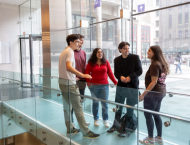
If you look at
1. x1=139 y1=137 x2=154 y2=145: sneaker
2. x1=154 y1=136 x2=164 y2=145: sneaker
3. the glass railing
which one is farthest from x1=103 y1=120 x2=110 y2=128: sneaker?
x1=154 y1=136 x2=164 y2=145: sneaker

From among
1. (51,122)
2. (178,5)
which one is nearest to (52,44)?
(51,122)

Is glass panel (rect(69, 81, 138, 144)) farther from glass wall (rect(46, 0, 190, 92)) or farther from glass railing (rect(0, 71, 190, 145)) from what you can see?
glass wall (rect(46, 0, 190, 92))

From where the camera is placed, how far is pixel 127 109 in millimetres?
2404

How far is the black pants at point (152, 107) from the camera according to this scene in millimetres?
2133

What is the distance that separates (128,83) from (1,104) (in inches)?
205

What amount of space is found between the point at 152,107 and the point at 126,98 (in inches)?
14.3

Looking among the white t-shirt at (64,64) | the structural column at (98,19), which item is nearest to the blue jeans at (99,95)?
the white t-shirt at (64,64)

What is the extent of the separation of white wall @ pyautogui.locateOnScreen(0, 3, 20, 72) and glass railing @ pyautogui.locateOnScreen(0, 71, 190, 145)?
5927mm

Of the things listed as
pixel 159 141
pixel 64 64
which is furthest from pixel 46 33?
pixel 159 141

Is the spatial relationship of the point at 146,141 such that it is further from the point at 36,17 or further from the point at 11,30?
the point at 11,30

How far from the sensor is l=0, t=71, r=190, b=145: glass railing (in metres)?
2.09

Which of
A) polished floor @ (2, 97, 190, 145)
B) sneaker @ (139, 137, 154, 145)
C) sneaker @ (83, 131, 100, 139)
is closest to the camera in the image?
polished floor @ (2, 97, 190, 145)

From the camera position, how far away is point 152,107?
2193 millimetres

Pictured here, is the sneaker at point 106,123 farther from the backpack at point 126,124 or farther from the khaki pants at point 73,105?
the khaki pants at point 73,105
